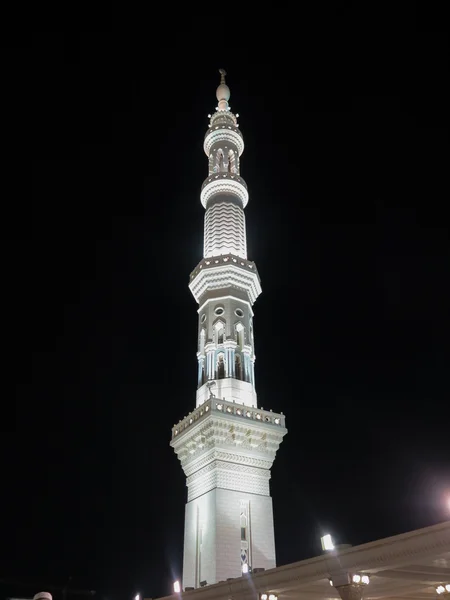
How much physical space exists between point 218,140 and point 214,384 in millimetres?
21518

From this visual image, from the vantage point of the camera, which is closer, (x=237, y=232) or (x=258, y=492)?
(x=258, y=492)

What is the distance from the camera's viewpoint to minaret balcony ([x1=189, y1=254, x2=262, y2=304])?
37719mm

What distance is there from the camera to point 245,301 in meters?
37.8

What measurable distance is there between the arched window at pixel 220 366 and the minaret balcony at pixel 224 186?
13750mm

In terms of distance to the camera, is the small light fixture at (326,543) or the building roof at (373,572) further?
the small light fixture at (326,543)

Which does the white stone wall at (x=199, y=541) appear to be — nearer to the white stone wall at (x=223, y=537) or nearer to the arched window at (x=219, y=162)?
the white stone wall at (x=223, y=537)

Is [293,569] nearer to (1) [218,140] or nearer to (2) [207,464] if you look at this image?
(2) [207,464]

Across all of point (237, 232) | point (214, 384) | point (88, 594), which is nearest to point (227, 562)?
point (214, 384)

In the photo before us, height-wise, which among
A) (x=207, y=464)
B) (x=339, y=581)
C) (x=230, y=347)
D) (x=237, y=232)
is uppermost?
(x=237, y=232)

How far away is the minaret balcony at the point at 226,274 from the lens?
37.7 m

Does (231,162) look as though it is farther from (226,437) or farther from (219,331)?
(226,437)

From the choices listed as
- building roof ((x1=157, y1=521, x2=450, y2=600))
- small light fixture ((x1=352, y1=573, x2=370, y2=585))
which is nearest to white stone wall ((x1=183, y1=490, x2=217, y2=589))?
building roof ((x1=157, y1=521, x2=450, y2=600))

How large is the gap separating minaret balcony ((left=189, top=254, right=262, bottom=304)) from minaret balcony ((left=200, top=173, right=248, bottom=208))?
7357mm

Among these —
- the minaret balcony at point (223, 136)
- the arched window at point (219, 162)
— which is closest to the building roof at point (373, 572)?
the arched window at point (219, 162)
